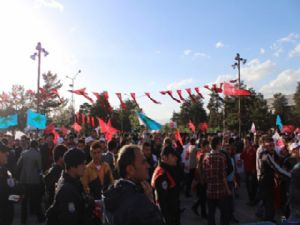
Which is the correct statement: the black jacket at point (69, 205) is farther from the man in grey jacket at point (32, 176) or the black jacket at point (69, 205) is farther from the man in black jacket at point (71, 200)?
the man in grey jacket at point (32, 176)

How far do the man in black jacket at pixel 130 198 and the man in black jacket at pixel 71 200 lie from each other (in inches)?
29.2

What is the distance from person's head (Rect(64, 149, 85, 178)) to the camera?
360 centimetres

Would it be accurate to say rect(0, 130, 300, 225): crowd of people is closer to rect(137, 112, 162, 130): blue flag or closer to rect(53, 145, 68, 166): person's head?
rect(53, 145, 68, 166): person's head

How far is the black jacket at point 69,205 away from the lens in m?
3.20

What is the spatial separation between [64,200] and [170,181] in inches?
98.6

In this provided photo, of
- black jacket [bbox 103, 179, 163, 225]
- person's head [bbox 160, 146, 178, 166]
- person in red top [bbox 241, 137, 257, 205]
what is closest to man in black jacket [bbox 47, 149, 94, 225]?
black jacket [bbox 103, 179, 163, 225]

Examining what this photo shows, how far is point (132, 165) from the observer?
8.67 ft

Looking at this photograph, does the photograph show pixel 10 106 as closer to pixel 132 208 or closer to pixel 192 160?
pixel 192 160

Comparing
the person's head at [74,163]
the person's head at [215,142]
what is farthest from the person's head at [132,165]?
the person's head at [215,142]


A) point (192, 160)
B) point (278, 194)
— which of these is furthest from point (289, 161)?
point (192, 160)

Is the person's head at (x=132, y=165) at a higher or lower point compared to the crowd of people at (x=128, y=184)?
higher

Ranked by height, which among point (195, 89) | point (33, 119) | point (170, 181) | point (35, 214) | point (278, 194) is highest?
point (195, 89)

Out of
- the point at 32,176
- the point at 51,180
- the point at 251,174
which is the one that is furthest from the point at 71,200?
the point at 251,174

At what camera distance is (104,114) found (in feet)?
191
